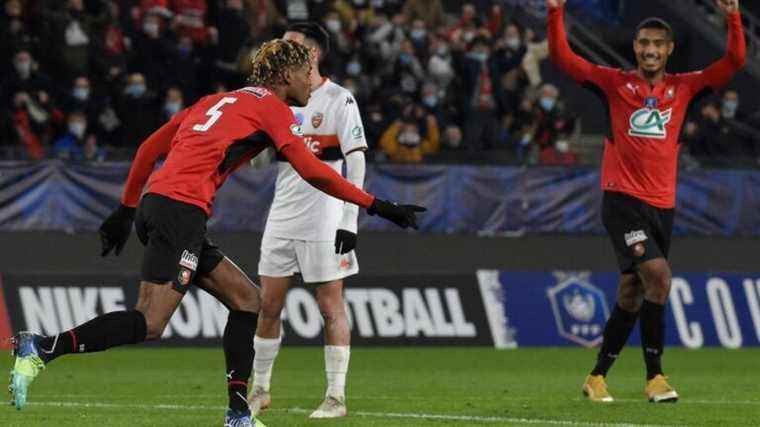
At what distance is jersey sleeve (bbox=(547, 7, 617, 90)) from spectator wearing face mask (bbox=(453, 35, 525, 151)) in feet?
36.4

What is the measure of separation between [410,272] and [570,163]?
4.02 meters

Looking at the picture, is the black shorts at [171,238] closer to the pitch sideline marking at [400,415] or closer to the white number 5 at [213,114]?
the white number 5 at [213,114]

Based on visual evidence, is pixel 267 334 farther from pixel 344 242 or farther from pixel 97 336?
pixel 97 336

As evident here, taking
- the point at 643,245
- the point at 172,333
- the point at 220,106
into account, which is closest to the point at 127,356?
the point at 172,333

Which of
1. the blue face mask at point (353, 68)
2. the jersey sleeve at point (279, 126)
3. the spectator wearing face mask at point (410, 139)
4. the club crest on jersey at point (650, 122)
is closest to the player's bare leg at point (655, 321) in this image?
the club crest on jersey at point (650, 122)

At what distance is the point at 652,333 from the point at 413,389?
6.65ft

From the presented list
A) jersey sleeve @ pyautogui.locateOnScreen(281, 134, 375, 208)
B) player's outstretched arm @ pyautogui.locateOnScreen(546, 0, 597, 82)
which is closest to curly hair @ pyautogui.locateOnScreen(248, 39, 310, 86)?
jersey sleeve @ pyautogui.locateOnScreen(281, 134, 375, 208)

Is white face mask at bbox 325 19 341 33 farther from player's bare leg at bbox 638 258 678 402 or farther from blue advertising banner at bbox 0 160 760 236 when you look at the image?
player's bare leg at bbox 638 258 678 402

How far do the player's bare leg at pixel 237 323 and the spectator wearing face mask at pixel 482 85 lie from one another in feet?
46.2

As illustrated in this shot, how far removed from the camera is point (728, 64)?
448 inches

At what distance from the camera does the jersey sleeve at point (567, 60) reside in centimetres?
1136

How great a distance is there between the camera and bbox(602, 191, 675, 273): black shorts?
11.3 m

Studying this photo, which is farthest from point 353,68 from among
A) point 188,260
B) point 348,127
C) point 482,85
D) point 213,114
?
point 188,260

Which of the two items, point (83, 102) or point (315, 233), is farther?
point (83, 102)
